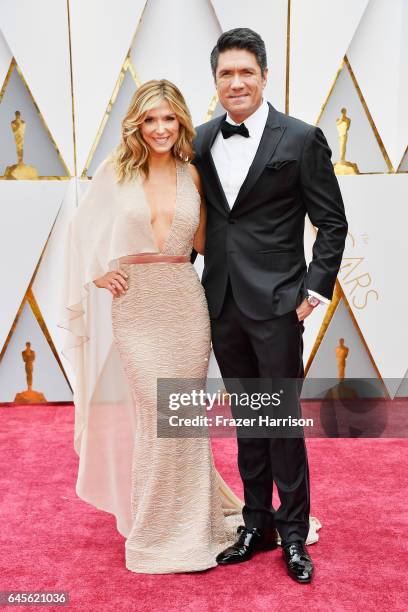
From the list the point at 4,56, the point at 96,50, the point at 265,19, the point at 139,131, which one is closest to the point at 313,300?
the point at 139,131

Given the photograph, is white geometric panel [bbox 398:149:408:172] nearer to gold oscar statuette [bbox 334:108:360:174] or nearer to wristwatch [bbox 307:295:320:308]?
gold oscar statuette [bbox 334:108:360:174]

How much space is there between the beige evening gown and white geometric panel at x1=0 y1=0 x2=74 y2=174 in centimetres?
192

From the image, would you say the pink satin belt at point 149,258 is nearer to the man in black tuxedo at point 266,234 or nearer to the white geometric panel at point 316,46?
the man in black tuxedo at point 266,234

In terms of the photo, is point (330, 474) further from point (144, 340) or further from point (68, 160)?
point (68, 160)

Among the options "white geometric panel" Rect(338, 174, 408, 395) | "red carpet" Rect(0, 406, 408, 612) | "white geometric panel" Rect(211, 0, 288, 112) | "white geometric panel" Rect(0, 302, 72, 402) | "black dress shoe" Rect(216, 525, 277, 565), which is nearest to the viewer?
"red carpet" Rect(0, 406, 408, 612)

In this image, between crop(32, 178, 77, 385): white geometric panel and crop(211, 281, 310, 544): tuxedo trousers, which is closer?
crop(211, 281, 310, 544): tuxedo trousers

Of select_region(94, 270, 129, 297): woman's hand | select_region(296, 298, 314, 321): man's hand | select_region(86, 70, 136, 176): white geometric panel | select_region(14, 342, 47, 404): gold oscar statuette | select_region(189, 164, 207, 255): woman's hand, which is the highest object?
select_region(86, 70, 136, 176): white geometric panel

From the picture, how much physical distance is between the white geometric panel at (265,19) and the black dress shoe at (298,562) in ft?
8.80

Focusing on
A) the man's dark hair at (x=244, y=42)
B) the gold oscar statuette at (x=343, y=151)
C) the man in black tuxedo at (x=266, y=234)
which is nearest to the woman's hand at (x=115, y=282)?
the man in black tuxedo at (x=266, y=234)

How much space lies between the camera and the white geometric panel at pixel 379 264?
4.22 meters

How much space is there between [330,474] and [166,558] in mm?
Result: 1132

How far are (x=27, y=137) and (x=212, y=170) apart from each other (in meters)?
2.12

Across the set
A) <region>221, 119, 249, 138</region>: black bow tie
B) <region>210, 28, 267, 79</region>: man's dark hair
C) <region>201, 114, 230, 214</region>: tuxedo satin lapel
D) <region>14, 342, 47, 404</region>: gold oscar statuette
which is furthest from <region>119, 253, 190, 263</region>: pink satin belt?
<region>14, 342, 47, 404</region>: gold oscar statuette

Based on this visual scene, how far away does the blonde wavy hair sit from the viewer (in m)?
2.36
